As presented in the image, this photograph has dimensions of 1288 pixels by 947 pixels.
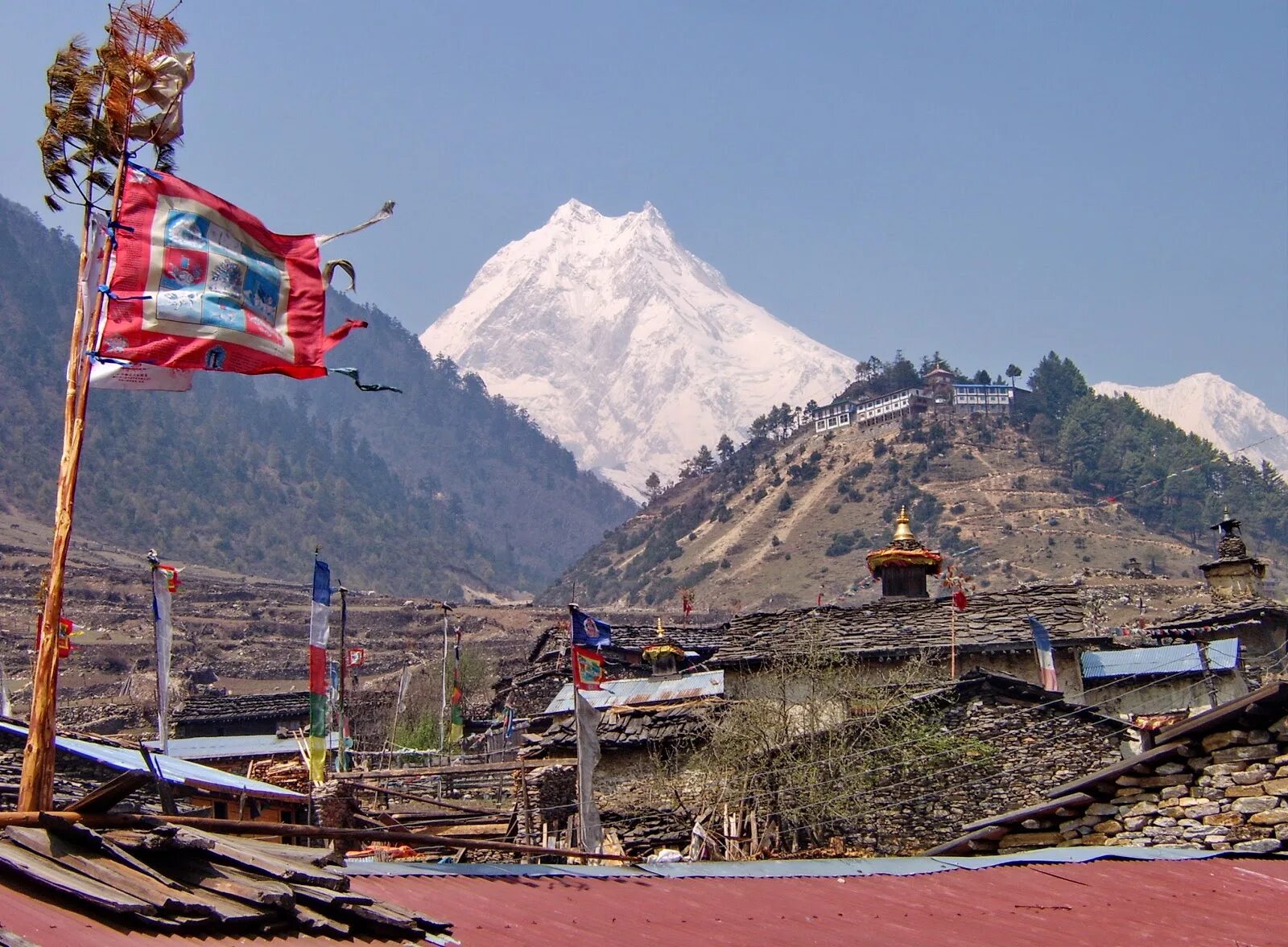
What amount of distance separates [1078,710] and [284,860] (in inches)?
811

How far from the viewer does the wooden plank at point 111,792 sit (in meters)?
7.21

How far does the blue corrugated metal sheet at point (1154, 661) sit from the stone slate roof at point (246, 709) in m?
36.1

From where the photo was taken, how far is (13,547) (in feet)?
427

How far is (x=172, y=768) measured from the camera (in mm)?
23812

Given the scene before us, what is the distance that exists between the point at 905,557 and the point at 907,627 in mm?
4920

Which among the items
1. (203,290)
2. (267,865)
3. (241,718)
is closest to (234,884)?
(267,865)

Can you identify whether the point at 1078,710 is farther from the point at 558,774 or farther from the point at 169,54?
the point at 169,54

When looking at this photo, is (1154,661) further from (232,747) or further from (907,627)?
(232,747)

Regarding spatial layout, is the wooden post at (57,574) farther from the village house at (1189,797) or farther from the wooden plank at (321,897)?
the village house at (1189,797)

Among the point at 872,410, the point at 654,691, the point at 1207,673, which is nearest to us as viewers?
the point at 1207,673

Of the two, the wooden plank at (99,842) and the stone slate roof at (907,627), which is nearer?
the wooden plank at (99,842)

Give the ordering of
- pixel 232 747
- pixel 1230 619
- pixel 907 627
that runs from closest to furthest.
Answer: pixel 907 627 → pixel 232 747 → pixel 1230 619

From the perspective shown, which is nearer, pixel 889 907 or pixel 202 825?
pixel 202 825

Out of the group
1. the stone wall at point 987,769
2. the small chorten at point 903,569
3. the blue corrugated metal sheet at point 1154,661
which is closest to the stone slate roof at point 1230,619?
the blue corrugated metal sheet at point 1154,661
